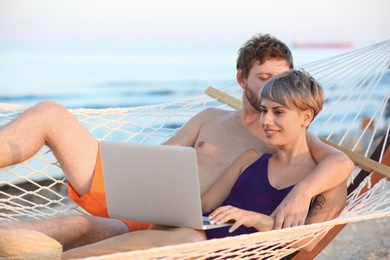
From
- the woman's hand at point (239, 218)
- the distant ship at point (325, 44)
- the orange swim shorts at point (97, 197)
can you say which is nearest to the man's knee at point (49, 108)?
the orange swim shorts at point (97, 197)

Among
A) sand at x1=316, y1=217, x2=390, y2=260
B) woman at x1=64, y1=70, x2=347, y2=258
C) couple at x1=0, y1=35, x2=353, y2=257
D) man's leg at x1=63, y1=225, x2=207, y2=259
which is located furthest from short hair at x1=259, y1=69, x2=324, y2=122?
sand at x1=316, y1=217, x2=390, y2=260

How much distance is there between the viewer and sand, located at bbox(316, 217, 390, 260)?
377 cm

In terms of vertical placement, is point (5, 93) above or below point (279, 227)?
below

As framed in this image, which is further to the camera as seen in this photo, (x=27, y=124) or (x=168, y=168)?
(x=27, y=124)

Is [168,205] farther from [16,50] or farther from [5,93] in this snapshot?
[16,50]

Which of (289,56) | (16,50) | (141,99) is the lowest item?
(141,99)

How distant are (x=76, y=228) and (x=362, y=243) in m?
2.89

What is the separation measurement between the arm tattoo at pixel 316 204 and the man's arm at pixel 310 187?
0.17 feet

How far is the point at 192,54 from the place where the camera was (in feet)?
43.0

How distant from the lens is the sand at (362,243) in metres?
3.77

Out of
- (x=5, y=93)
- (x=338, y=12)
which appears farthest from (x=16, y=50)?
(x=338, y=12)

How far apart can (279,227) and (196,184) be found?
30cm

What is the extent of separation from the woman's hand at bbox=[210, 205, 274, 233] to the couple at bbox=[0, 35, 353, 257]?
3 cm

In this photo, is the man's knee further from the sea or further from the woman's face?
the sea
